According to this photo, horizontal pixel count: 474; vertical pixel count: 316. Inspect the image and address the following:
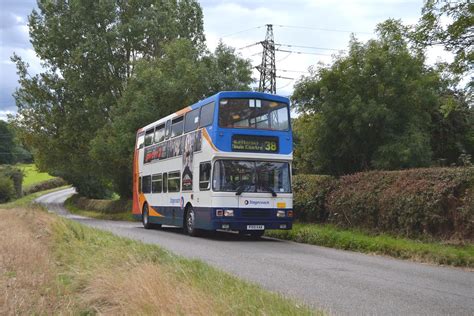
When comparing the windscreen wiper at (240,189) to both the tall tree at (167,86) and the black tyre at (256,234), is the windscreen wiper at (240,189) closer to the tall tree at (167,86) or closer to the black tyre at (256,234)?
the black tyre at (256,234)

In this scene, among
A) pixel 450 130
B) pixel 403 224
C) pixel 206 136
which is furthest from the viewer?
pixel 450 130

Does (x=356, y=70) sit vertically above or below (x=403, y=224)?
above

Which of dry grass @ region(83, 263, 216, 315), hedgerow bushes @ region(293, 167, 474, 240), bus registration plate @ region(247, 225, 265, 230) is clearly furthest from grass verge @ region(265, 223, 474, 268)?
dry grass @ region(83, 263, 216, 315)

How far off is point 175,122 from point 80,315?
1486 centimetres

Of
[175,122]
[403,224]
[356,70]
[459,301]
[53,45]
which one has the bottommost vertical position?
[459,301]

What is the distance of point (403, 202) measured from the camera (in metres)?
14.3

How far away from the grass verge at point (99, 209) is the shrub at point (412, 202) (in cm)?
2046

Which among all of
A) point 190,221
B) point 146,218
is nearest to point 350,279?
point 190,221

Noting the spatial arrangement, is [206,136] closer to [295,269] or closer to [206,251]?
[206,251]

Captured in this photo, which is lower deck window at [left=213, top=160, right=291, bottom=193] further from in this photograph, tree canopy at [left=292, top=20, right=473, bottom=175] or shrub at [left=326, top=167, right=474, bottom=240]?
tree canopy at [left=292, top=20, right=473, bottom=175]

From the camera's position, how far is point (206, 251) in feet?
44.2

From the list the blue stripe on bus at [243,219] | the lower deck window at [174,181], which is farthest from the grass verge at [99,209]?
the blue stripe on bus at [243,219]

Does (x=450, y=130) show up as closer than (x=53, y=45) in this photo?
Yes

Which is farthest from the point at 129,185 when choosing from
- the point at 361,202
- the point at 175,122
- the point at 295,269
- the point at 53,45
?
the point at 295,269
